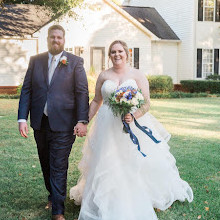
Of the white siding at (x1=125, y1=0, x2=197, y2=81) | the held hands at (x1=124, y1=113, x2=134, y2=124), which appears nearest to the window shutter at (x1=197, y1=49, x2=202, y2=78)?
the white siding at (x1=125, y1=0, x2=197, y2=81)

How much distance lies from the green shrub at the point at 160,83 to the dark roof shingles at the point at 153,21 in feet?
11.4

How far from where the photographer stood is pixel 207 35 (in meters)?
26.8

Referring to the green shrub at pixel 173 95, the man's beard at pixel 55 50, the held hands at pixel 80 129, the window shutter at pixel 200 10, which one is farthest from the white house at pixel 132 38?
the held hands at pixel 80 129

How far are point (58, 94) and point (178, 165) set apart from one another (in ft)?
12.6

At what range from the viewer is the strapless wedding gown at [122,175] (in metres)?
4.62

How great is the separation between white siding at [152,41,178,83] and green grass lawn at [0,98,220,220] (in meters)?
12.8

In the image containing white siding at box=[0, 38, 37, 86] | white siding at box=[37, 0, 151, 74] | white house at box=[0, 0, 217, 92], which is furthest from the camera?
white siding at box=[37, 0, 151, 74]

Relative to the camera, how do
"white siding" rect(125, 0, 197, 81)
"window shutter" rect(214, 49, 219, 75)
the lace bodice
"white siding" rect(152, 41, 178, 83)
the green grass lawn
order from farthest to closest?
"window shutter" rect(214, 49, 219, 75)
"white siding" rect(152, 41, 178, 83)
"white siding" rect(125, 0, 197, 81)
the green grass lawn
the lace bodice

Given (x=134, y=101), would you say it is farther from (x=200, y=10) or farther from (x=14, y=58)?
(x=200, y=10)

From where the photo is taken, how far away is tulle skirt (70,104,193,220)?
15.2 ft

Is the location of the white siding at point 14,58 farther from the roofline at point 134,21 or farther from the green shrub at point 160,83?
the green shrub at point 160,83

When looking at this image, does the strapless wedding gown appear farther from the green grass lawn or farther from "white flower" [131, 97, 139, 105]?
"white flower" [131, 97, 139, 105]

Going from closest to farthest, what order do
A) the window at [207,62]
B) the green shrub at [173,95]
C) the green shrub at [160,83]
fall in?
the green shrub at [173,95] → the green shrub at [160,83] → the window at [207,62]

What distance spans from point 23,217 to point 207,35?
23933mm
